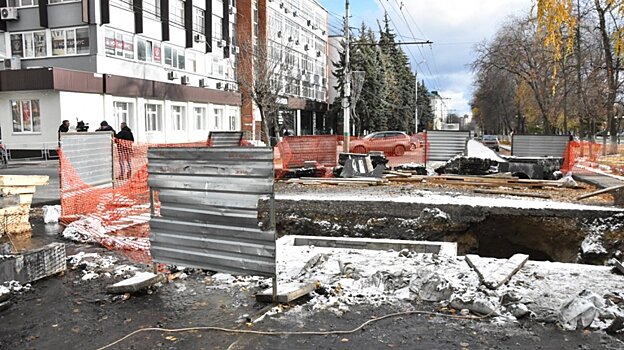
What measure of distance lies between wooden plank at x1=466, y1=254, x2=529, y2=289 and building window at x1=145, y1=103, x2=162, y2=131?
31.5m

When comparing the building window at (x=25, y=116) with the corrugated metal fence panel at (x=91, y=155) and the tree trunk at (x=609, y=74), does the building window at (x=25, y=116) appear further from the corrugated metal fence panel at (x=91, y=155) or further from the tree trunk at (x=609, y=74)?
the tree trunk at (x=609, y=74)

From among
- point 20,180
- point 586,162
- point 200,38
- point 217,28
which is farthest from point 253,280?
point 217,28

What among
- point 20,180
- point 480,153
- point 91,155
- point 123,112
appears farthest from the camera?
point 123,112

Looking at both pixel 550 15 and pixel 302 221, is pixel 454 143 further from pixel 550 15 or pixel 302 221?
pixel 550 15

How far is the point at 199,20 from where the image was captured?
4088cm

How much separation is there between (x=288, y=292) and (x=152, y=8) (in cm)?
3418

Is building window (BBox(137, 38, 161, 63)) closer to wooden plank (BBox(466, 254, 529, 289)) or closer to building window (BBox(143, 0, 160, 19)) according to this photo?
building window (BBox(143, 0, 160, 19))

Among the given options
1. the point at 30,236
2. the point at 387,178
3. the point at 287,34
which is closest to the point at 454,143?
the point at 387,178

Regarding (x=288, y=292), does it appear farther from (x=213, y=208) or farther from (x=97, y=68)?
(x=97, y=68)

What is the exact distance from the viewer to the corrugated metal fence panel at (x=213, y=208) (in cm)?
458

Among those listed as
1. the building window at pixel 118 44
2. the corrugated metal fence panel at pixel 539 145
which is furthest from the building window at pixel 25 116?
the corrugated metal fence panel at pixel 539 145

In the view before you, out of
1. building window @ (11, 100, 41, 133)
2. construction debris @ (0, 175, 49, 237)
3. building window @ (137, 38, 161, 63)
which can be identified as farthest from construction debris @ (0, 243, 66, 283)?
building window @ (137, 38, 161, 63)

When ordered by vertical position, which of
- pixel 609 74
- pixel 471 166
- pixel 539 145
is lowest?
pixel 471 166

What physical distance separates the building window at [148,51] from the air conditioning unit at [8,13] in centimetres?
701
